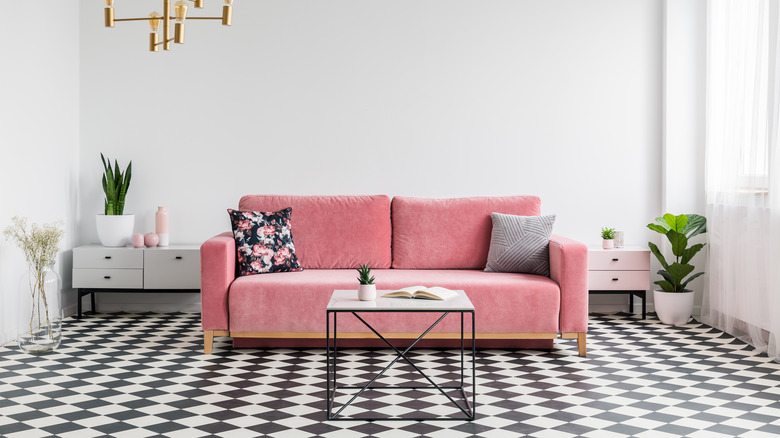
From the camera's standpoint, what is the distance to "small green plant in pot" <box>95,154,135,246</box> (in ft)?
17.4

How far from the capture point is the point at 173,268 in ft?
17.1

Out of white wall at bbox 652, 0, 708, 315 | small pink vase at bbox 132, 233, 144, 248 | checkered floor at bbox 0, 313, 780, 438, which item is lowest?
checkered floor at bbox 0, 313, 780, 438

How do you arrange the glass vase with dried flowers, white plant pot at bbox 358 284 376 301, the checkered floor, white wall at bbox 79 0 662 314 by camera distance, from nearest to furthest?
the checkered floor < white plant pot at bbox 358 284 376 301 < the glass vase with dried flowers < white wall at bbox 79 0 662 314

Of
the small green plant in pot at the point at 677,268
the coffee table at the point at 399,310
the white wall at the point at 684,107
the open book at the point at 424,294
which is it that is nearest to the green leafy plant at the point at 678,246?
the small green plant in pot at the point at 677,268

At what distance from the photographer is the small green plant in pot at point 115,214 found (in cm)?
531

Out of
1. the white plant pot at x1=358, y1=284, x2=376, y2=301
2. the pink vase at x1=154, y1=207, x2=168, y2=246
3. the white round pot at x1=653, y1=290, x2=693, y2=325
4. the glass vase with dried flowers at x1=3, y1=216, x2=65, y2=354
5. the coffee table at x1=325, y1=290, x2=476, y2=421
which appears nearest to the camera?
the coffee table at x1=325, y1=290, x2=476, y2=421

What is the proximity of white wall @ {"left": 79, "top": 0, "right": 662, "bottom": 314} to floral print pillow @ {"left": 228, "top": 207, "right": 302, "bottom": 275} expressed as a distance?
37.5 inches

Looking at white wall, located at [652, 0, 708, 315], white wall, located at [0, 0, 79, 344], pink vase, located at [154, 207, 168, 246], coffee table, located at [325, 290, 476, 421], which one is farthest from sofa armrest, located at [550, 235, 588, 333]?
white wall, located at [0, 0, 79, 344]

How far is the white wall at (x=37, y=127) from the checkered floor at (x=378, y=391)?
33.7 inches

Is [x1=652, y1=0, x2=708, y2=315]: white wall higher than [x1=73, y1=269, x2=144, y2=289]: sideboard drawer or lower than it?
higher

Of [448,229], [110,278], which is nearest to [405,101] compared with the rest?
[448,229]

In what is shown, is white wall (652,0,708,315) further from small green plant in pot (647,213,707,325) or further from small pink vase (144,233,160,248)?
small pink vase (144,233,160,248)

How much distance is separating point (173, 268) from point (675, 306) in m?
3.52

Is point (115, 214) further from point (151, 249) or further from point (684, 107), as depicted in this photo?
point (684, 107)
